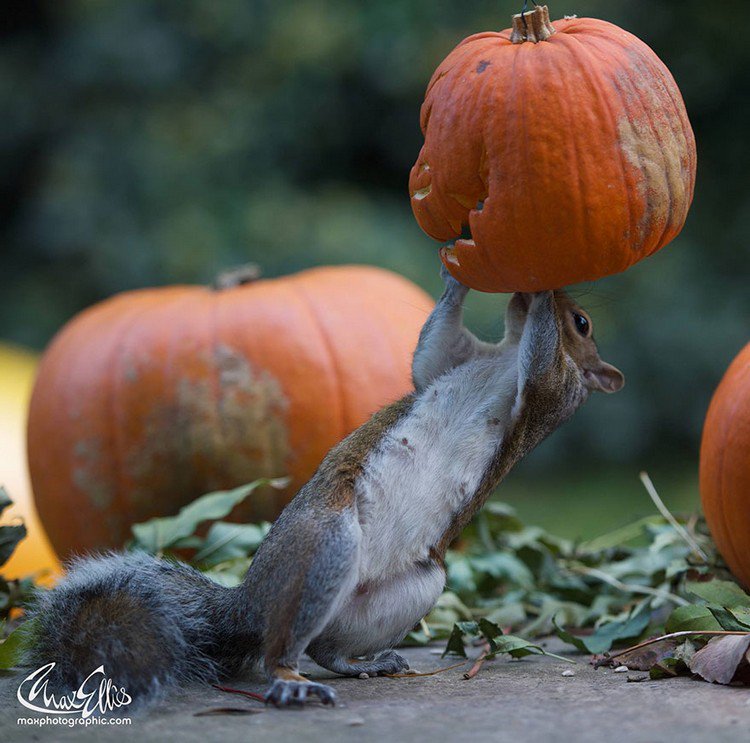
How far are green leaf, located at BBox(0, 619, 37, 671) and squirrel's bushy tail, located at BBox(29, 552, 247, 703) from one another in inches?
1.1

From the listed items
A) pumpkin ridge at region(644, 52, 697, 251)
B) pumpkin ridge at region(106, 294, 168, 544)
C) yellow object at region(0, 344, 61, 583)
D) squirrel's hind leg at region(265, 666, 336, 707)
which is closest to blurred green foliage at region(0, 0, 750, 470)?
yellow object at region(0, 344, 61, 583)

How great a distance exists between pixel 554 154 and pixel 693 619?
113 centimetres

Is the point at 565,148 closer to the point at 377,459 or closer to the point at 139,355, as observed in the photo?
the point at 377,459

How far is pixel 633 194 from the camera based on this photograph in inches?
92.7

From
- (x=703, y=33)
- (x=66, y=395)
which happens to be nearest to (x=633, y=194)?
(x=66, y=395)

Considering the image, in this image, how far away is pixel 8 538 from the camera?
9.99 ft

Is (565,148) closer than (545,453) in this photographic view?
Yes

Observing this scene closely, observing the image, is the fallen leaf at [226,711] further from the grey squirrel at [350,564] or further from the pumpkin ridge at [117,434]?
the pumpkin ridge at [117,434]

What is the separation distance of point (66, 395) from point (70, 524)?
0.46 meters

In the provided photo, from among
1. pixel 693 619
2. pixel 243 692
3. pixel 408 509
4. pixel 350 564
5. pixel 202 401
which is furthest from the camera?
pixel 202 401

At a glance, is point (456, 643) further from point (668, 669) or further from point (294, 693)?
point (294, 693)

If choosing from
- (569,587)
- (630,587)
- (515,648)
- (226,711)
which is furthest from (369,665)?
(569,587)

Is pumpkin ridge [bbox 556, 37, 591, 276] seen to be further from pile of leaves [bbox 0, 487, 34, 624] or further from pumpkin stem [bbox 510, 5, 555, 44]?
pile of leaves [bbox 0, 487, 34, 624]

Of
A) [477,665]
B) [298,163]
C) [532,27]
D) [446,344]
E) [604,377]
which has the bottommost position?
[477,665]
